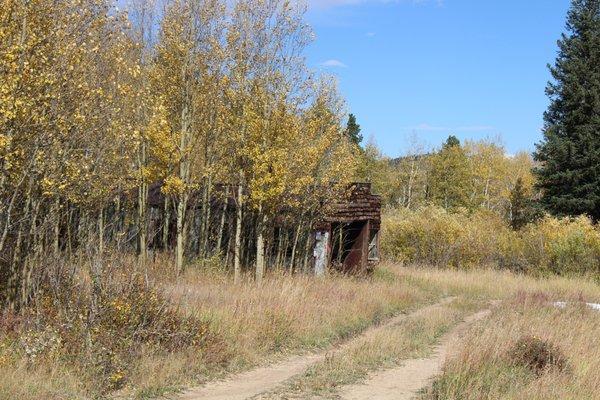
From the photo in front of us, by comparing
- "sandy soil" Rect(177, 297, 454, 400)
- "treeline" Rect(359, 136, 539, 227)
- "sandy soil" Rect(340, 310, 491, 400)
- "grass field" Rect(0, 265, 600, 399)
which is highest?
"treeline" Rect(359, 136, 539, 227)

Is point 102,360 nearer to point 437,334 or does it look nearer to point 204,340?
point 204,340

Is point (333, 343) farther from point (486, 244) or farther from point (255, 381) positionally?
point (486, 244)

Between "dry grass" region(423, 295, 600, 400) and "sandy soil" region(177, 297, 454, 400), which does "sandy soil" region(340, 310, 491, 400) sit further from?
"sandy soil" region(177, 297, 454, 400)

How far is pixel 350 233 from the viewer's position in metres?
24.6

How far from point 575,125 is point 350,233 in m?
19.7

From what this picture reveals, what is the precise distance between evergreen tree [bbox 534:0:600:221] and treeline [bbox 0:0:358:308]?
798 inches

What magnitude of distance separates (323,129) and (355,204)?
419 cm

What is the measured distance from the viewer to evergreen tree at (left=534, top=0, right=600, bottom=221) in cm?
3584

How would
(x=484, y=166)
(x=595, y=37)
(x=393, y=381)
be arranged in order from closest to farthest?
(x=393, y=381), (x=595, y=37), (x=484, y=166)

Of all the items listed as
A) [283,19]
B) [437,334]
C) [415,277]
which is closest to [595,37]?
[415,277]

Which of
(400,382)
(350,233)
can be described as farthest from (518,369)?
(350,233)

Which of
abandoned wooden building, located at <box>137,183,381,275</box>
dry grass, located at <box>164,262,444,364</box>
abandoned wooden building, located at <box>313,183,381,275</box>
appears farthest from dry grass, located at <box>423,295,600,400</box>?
abandoned wooden building, located at <box>313,183,381,275</box>

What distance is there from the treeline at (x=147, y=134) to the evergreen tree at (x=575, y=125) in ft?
66.5

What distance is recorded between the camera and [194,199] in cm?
2048
